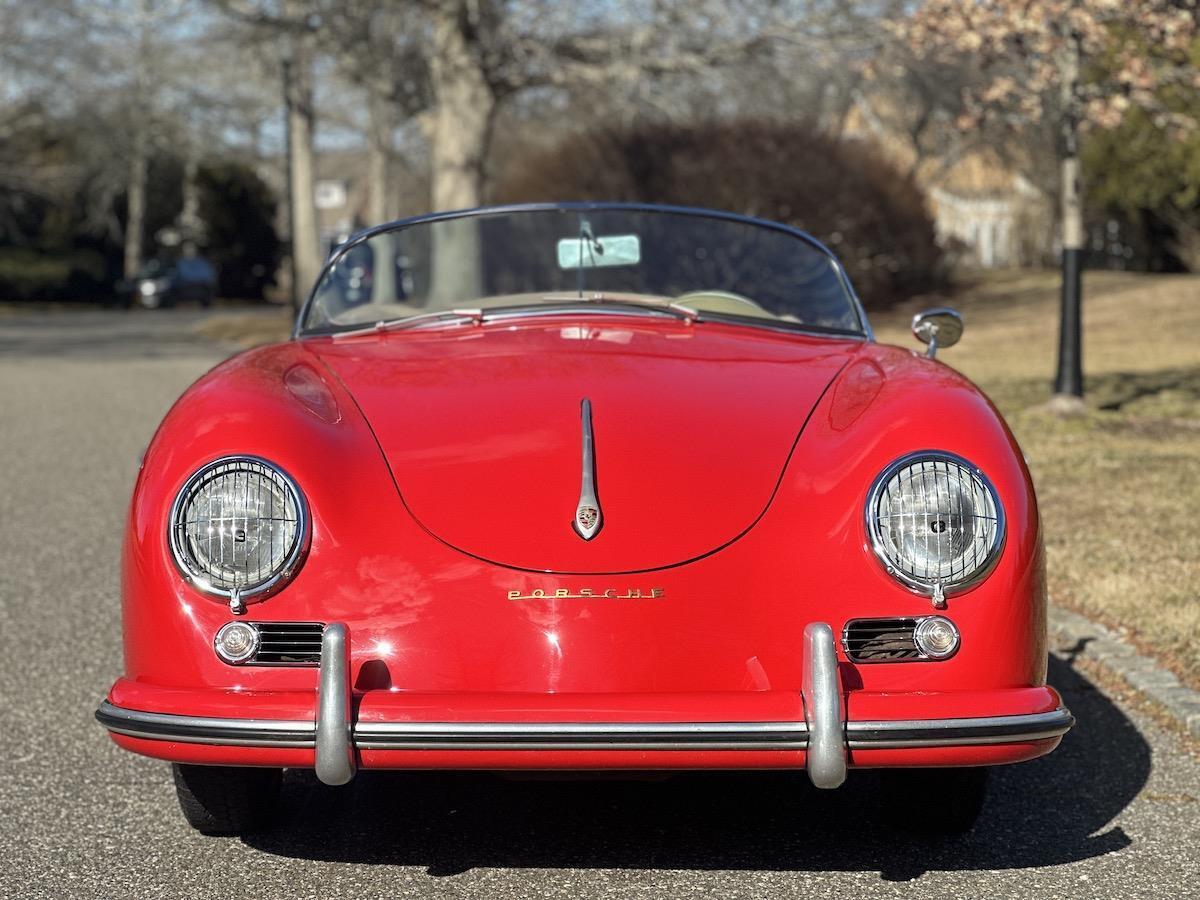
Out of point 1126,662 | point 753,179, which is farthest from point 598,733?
point 753,179

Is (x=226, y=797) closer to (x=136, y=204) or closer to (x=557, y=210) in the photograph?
(x=557, y=210)

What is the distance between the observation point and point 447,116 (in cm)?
2084

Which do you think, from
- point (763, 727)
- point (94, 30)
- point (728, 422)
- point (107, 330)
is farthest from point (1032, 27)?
point (94, 30)

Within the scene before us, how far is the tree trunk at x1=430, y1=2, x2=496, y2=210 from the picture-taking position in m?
20.0

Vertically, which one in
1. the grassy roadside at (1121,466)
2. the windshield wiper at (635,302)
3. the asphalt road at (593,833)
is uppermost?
the windshield wiper at (635,302)

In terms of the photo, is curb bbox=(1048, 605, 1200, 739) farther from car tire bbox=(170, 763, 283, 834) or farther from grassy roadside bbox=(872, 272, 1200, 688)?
car tire bbox=(170, 763, 283, 834)

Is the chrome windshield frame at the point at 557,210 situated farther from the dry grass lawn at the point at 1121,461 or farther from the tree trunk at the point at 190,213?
the tree trunk at the point at 190,213

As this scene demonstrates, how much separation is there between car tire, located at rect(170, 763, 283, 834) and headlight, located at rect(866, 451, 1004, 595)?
4.49 ft

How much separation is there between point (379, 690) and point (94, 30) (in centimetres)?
3601

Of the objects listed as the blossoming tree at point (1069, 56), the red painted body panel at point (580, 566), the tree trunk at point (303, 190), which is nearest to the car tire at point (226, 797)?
the red painted body panel at point (580, 566)

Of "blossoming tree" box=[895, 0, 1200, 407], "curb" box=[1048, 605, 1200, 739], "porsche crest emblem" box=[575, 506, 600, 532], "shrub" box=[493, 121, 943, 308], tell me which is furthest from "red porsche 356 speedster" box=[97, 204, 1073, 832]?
"shrub" box=[493, 121, 943, 308]

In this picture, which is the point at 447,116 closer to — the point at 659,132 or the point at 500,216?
the point at 659,132

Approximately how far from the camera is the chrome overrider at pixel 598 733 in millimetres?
2912

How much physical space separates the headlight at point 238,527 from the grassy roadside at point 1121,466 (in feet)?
9.07
